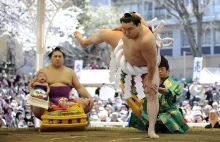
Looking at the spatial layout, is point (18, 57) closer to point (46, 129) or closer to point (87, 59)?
point (87, 59)

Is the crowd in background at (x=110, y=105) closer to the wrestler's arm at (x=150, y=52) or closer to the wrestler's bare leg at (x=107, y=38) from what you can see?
the wrestler's bare leg at (x=107, y=38)

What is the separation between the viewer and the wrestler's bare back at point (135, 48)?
4016 millimetres

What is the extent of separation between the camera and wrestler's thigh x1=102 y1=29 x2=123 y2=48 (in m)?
4.59

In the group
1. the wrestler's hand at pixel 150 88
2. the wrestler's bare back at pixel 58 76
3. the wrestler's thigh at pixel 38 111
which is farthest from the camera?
the wrestler's bare back at pixel 58 76

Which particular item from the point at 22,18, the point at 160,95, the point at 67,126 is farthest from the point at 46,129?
the point at 22,18

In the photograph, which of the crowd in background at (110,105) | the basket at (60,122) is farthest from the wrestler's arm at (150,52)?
the crowd in background at (110,105)

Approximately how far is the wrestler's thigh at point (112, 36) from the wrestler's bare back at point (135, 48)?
1.09ft

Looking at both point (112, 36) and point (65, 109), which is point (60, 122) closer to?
point (65, 109)

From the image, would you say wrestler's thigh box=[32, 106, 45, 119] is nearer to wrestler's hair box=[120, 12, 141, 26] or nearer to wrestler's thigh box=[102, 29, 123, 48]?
wrestler's thigh box=[102, 29, 123, 48]

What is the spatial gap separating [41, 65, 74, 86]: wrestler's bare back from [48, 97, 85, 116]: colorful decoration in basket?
0.16 meters

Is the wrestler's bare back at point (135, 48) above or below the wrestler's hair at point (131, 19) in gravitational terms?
below

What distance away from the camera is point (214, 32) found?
75.8ft

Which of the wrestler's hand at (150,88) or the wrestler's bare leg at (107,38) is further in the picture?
the wrestler's bare leg at (107,38)

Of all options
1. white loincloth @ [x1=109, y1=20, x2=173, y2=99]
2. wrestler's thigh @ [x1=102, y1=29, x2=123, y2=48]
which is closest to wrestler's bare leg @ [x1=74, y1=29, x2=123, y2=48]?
wrestler's thigh @ [x1=102, y1=29, x2=123, y2=48]
